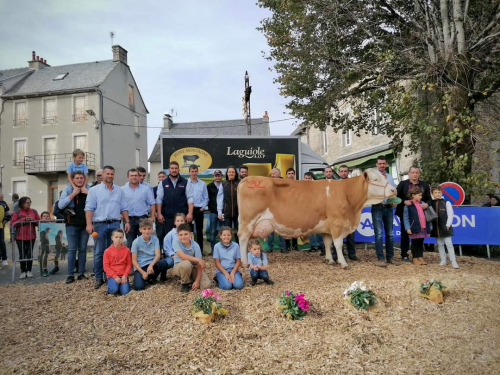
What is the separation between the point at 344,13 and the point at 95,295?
32.3 feet

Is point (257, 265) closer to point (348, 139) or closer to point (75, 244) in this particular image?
point (75, 244)

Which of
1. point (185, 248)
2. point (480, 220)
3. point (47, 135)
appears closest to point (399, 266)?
point (480, 220)

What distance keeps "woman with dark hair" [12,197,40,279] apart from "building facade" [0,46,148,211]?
19.0 m

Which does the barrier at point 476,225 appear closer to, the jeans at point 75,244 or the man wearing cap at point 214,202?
the man wearing cap at point 214,202

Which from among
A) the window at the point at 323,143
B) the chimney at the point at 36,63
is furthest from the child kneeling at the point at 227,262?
the chimney at the point at 36,63

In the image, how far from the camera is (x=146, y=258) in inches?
230

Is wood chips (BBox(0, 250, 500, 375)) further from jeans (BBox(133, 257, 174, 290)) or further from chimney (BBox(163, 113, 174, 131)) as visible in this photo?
chimney (BBox(163, 113, 174, 131))

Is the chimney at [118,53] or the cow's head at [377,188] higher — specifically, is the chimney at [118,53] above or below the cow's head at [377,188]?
above

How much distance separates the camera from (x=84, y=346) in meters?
3.82

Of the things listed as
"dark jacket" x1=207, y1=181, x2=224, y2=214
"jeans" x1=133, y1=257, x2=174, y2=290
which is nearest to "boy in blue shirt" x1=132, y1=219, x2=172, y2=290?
"jeans" x1=133, y1=257, x2=174, y2=290

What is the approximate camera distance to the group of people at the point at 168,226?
566cm

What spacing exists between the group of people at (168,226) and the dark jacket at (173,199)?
0.02m

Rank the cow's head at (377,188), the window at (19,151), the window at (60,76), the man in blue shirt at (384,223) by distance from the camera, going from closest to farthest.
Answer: the cow's head at (377,188) < the man in blue shirt at (384,223) < the window at (19,151) < the window at (60,76)

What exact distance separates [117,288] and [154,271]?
0.58 metres
